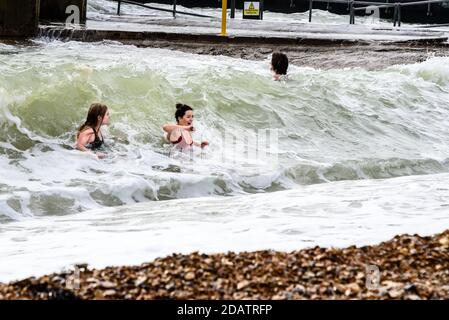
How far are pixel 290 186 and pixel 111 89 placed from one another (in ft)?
12.3

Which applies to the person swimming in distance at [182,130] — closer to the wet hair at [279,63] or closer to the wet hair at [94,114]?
the wet hair at [94,114]

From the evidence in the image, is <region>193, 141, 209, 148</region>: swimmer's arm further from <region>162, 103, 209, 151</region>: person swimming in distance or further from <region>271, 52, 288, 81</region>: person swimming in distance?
<region>271, 52, 288, 81</region>: person swimming in distance

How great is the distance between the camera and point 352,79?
53.1 ft

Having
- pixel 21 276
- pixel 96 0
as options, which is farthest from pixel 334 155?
pixel 96 0

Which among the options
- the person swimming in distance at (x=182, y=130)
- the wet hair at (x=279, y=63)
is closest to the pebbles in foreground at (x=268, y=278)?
the person swimming in distance at (x=182, y=130)

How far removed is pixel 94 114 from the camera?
10.9 metres

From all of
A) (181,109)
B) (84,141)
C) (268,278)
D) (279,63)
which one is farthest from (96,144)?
(268,278)

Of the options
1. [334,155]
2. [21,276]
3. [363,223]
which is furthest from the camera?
[334,155]

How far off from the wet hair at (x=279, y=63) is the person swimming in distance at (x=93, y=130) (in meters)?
4.73

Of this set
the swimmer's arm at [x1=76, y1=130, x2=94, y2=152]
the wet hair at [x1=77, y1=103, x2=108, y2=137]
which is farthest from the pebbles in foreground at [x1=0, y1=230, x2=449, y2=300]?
the wet hair at [x1=77, y1=103, x2=108, y2=137]

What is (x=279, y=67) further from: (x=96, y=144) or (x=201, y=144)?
(x=96, y=144)

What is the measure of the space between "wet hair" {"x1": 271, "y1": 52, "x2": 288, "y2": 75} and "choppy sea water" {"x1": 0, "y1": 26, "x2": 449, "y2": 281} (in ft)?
0.71

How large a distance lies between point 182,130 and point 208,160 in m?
0.60

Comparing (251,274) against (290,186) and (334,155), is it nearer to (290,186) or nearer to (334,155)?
(290,186)
